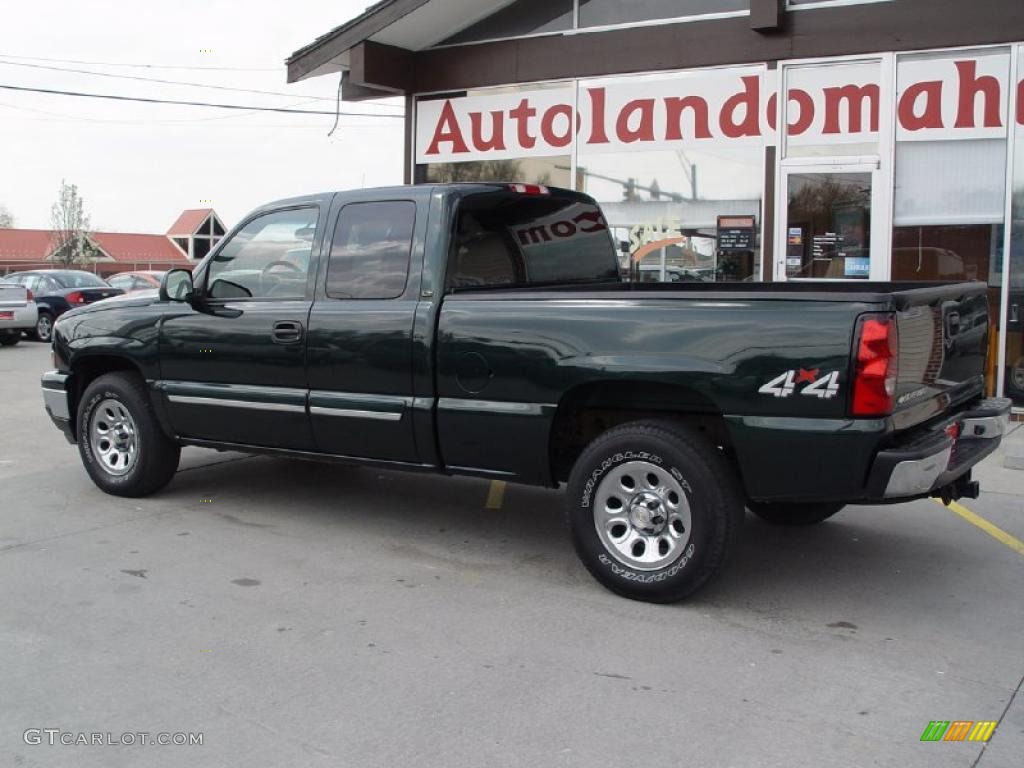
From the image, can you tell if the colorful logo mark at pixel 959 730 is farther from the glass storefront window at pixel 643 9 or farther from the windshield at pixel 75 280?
the windshield at pixel 75 280

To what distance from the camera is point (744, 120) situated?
444 inches

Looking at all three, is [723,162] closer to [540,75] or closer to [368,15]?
[540,75]

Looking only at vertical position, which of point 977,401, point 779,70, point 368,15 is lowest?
point 977,401

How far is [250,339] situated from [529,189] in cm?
190

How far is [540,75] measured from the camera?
12.4m

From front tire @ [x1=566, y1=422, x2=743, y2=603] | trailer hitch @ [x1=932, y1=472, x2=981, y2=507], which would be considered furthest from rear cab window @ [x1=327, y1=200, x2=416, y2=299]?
trailer hitch @ [x1=932, y1=472, x2=981, y2=507]

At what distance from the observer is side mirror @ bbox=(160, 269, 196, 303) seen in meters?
6.58

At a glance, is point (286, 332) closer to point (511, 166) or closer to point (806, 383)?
point (806, 383)

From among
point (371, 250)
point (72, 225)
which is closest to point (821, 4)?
point (371, 250)

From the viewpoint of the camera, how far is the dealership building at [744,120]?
33.7ft

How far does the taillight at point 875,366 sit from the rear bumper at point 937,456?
0.23 metres

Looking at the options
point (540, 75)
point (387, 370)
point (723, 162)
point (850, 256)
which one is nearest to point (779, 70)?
point (723, 162)

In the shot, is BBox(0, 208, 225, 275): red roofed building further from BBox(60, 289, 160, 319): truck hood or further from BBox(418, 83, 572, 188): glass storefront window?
BBox(60, 289, 160, 319): truck hood

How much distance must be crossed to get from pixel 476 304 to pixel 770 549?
221 cm
